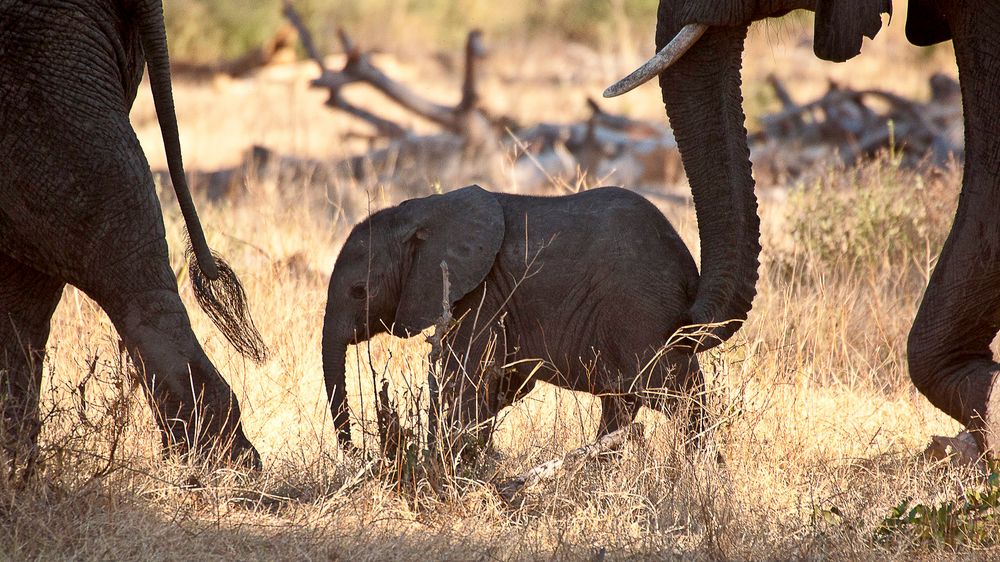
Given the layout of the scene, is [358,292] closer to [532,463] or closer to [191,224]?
[191,224]

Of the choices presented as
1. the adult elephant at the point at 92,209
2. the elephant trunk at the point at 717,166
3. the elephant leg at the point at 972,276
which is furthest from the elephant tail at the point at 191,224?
the elephant leg at the point at 972,276

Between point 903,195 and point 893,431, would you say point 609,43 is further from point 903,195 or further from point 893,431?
point 893,431

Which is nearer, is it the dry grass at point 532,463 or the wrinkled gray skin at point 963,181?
the dry grass at point 532,463

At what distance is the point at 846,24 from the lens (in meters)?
4.61

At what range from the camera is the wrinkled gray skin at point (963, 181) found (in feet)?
15.1

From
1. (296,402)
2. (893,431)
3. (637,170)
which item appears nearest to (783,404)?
(893,431)

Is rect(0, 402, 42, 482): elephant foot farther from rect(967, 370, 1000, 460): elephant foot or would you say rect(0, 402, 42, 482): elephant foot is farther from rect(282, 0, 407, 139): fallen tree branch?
rect(282, 0, 407, 139): fallen tree branch

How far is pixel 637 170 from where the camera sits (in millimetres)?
13227

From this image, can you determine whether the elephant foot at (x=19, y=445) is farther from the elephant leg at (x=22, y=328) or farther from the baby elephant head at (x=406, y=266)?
the baby elephant head at (x=406, y=266)

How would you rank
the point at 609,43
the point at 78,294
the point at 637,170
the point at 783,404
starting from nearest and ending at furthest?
the point at 783,404
the point at 78,294
the point at 637,170
the point at 609,43

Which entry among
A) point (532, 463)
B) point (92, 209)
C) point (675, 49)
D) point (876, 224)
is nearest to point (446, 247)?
point (532, 463)

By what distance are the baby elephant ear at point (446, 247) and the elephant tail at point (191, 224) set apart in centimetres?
69

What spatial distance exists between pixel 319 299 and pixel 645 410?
2.24 meters

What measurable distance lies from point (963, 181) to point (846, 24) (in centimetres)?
74
